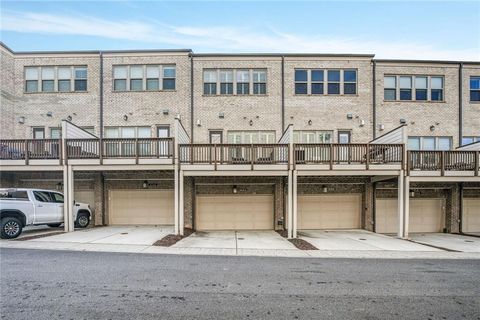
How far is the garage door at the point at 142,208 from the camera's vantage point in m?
15.0

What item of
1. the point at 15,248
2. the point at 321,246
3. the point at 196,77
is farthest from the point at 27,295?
the point at 196,77

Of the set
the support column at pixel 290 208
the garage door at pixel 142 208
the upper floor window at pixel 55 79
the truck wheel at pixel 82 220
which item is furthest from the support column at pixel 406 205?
the upper floor window at pixel 55 79

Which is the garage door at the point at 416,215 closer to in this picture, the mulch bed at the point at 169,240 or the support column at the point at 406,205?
the support column at the point at 406,205

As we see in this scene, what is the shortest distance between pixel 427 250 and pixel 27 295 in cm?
1193

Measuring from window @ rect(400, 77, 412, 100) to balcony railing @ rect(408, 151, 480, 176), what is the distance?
4563 millimetres

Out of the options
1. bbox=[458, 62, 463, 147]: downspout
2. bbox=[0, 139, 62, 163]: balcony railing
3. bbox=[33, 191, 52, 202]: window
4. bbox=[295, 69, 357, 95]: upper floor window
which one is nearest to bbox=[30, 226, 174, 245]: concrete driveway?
bbox=[33, 191, 52, 202]: window

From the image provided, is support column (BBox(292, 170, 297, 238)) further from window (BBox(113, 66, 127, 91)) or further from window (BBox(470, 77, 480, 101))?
window (BBox(470, 77, 480, 101))

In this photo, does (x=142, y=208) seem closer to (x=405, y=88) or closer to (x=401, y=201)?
(x=401, y=201)

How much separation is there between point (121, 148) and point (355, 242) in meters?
11.3

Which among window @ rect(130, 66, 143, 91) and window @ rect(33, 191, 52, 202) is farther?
window @ rect(130, 66, 143, 91)

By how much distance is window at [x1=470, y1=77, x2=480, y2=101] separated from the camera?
16250 mm

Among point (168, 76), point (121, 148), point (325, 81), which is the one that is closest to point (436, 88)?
point (325, 81)

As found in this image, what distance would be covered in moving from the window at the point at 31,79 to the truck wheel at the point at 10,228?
8.95m

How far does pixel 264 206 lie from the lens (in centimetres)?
1480
